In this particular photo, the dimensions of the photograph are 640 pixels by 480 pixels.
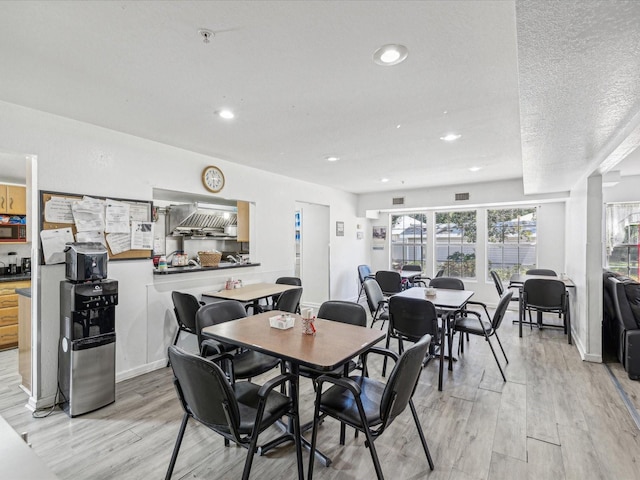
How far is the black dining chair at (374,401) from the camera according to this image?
5.16ft

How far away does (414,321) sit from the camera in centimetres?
304

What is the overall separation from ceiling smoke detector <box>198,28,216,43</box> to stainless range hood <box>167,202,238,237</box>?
350 cm

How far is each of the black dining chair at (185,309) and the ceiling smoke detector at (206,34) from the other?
226 centimetres

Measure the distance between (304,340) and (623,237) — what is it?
6146 millimetres

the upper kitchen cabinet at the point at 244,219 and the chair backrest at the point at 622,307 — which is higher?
the upper kitchen cabinet at the point at 244,219

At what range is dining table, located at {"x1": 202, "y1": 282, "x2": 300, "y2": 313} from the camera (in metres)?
3.44

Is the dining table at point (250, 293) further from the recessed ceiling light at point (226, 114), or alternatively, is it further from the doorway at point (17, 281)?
the recessed ceiling light at point (226, 114)

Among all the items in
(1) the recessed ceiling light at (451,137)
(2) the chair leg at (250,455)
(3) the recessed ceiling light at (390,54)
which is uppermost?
(1) the recessed ceiling light at (451,137)

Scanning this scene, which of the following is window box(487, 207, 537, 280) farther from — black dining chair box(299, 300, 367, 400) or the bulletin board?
the bulletin board

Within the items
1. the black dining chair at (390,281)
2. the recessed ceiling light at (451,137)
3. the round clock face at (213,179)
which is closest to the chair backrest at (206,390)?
the round clock face at (213,179)

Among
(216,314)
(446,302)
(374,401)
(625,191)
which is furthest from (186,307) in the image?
(625,191)

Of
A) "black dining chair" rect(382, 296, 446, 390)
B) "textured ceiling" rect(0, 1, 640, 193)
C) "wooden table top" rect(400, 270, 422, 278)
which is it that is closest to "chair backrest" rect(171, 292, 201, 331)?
"textured ceiling" rect(0, 1, 640, 193)

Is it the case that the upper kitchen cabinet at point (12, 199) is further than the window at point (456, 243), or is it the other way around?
the window at point (456, 243)

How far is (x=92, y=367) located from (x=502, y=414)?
331 centimetres
